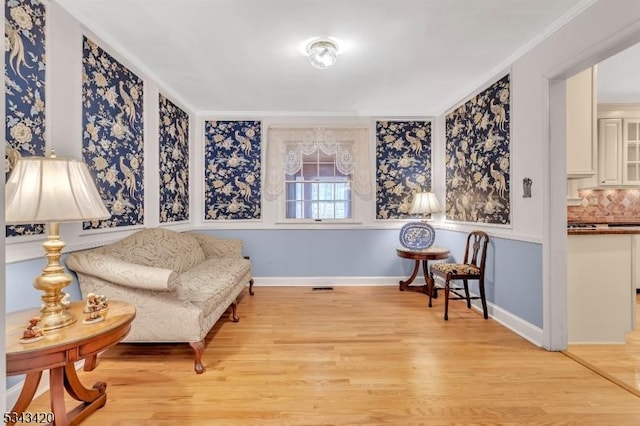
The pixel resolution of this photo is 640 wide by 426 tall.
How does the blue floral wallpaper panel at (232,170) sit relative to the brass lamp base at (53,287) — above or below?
above

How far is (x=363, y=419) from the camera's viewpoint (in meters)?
1.56

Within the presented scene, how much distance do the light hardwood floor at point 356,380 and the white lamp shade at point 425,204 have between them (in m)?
1.47

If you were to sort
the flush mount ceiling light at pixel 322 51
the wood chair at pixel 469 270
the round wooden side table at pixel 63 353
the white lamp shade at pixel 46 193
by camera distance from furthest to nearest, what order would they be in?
the wood chair at pixel 469 270, the flush mount ceiling light at pixel 322 51, the white lamp shade at pixel 46 193, the round wooden side table at pixel 63 353

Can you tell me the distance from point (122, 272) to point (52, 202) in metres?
0.69

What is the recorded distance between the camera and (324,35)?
2.32 m

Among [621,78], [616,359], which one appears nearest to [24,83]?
[616,359]

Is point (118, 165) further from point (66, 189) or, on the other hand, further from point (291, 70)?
point (291, 70)

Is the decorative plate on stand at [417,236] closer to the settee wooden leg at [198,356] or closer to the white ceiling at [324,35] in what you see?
the white ceiling at [324,35]

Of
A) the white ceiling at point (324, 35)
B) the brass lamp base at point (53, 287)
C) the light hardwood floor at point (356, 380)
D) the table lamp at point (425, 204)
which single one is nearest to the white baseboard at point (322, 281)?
the table lamp at point (425, 204)

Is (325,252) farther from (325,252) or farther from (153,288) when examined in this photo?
(153,288)

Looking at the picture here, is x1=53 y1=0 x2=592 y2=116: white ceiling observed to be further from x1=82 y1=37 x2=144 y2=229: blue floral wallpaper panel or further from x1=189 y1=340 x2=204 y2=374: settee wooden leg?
x1=189 y1=340 x2=204 y2=374: settee wooden leg

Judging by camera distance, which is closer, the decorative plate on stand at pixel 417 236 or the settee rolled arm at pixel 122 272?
the settee rolled arm at pixel 122 272

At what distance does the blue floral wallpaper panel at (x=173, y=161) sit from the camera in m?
3.27

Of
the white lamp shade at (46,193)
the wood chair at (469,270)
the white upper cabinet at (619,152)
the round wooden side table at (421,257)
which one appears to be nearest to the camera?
the white lamp shade at (46,193)
